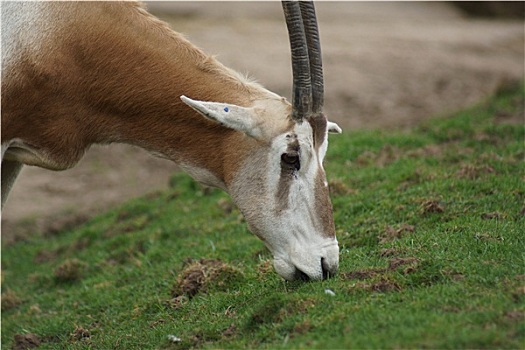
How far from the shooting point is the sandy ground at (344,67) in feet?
43.2

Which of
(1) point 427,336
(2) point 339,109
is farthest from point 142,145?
(2) point 339,109

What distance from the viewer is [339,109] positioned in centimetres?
1586

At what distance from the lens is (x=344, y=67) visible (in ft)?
61.1

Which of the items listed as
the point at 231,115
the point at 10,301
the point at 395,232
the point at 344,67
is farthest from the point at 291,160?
the point at 344,67

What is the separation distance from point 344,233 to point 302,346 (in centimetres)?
296

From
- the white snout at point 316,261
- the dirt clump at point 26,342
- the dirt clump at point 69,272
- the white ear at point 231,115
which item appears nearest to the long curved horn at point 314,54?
the white ear at point 231,115

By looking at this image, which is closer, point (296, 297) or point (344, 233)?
point (296, 297)

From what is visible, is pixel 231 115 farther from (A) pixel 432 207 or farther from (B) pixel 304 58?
(A) pixel 432 207

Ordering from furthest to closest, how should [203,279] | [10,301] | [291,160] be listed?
[10,301] < [203,279] < [291,160]

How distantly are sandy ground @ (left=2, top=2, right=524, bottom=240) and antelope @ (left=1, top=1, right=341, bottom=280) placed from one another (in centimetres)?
516

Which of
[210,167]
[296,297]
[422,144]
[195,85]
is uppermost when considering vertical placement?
[195,85]

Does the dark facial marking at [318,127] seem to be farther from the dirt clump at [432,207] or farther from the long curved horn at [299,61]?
the dirt clump at [432,207]

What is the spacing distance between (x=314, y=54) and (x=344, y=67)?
480 inches

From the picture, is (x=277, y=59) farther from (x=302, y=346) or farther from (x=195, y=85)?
(x=302, y=346)
